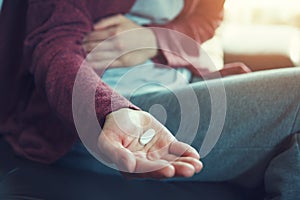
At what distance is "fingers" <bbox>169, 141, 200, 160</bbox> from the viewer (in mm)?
517

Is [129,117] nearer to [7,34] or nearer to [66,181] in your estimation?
[66,181]

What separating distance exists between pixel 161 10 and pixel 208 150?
0.90 feet

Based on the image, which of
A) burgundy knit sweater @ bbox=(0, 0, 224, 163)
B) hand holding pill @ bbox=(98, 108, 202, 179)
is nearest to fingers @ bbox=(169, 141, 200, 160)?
hand holding pill @ bbox=(98, 108, 202, 179)

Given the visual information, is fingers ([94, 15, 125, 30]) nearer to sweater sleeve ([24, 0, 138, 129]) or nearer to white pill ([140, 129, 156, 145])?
sweater sleeve ([24, 0, 138, 129])

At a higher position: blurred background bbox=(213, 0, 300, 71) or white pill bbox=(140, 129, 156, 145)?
white pill bbox=(140, 129, 156, 145)

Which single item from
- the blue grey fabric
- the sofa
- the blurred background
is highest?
the blue grey fabric

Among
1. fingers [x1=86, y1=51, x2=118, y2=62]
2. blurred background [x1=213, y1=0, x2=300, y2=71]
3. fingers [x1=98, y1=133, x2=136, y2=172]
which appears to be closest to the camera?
fingers [x1=98, y1=133, x2=136, y2=172]

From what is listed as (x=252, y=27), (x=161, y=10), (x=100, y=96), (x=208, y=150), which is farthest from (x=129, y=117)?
(x=252, y=27)

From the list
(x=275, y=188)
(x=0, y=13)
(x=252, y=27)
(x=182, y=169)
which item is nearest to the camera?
(x=182, y=169)

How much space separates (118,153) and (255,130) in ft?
0.74

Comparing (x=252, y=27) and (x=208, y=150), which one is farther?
(x=252, y=27)

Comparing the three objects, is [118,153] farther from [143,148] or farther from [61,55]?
[61,55]

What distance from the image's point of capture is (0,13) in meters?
0.78

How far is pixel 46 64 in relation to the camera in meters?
0.67
